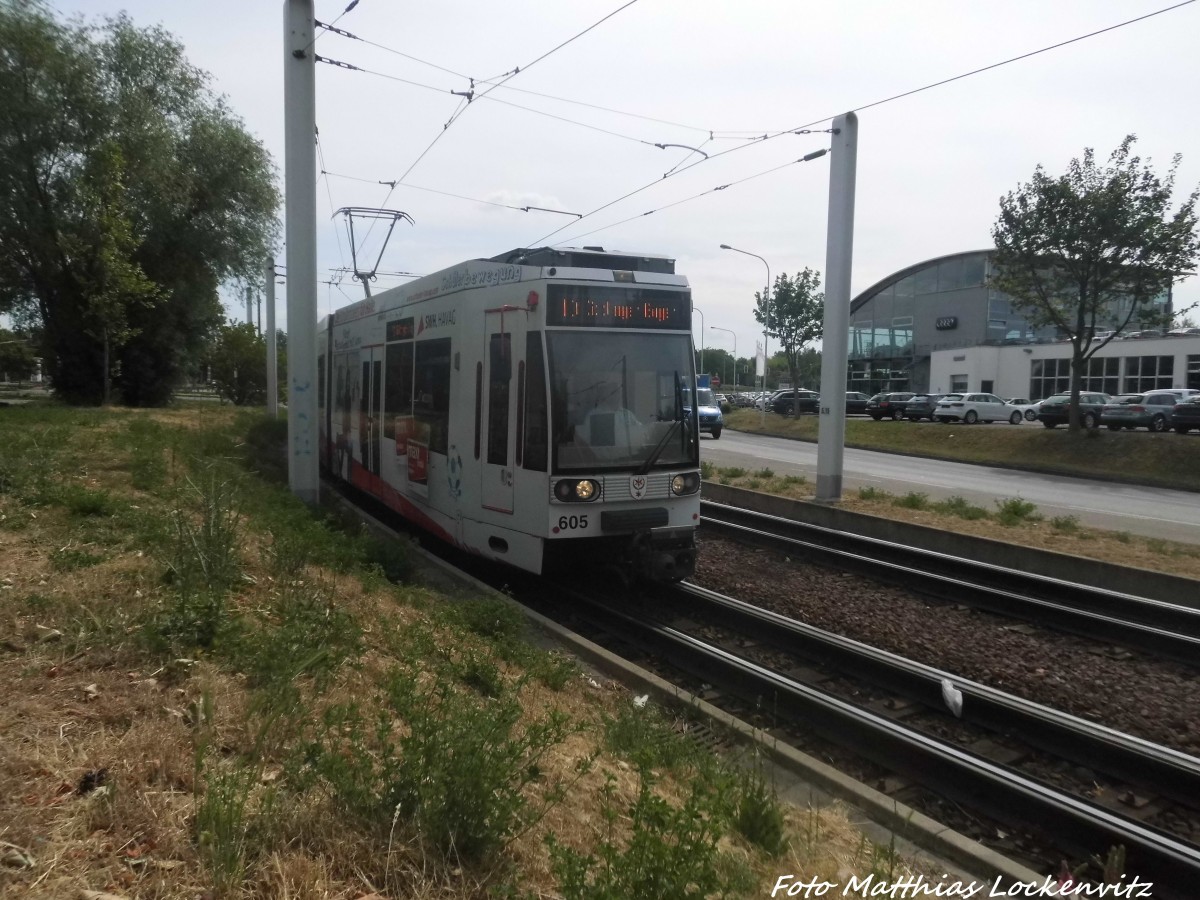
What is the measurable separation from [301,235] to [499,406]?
15.9 feet

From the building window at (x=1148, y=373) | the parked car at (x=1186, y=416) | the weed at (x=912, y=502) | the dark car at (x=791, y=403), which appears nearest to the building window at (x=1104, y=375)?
the building window at (x=1148, y=373)

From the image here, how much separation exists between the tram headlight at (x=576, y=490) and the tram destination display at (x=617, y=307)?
1.49 m

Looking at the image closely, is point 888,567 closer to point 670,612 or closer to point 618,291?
point 670,612

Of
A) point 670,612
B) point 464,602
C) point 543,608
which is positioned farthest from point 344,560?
point 670,612

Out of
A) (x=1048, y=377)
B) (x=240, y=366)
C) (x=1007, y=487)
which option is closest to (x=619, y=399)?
(x=1007, y=487)

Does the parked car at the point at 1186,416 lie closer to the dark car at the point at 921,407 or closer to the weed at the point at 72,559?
the dark car at the point at 921,407

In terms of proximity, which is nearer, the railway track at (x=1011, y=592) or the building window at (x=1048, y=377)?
the railway track at (x=1011, y=592)

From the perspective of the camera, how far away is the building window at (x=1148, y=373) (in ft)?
150

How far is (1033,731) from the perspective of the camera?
246 inches

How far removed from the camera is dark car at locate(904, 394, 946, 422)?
42375 millimetres

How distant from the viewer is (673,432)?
9.01 m

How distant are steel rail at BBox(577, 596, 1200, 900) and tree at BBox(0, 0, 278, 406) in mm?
22100

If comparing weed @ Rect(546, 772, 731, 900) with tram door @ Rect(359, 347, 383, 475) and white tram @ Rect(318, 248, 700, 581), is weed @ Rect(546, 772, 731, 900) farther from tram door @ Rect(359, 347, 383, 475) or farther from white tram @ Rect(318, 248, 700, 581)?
tram door @ Rect(359, 347, 383, 475)

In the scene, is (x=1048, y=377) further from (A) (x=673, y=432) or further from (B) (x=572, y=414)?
(B) (x=572, y=414)
